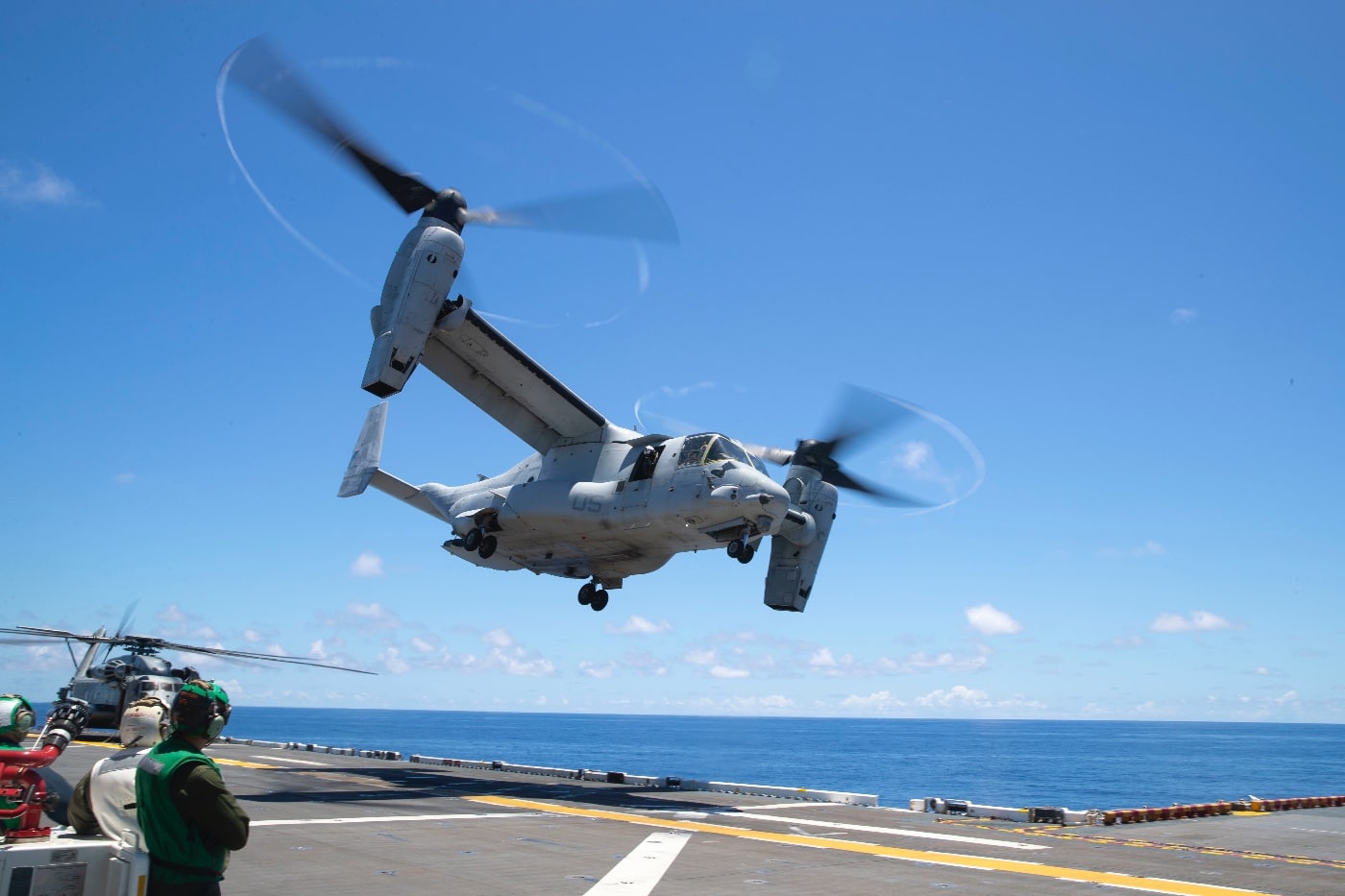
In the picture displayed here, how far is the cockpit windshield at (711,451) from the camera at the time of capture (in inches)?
874

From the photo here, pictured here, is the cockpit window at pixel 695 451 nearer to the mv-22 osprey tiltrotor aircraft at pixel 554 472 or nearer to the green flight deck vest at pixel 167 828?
the mv-22 osprey tiltrotor aircraft at pixel 554 472

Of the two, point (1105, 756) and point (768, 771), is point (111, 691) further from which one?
point (1105, 756)

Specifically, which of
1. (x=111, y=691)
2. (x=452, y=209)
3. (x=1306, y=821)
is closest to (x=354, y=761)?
(x=111, y=691)

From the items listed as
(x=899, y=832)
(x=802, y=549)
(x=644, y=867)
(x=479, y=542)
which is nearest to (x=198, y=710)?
(x=644, y=867)

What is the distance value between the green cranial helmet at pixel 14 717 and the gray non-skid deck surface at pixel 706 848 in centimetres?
502

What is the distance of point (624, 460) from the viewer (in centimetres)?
2384

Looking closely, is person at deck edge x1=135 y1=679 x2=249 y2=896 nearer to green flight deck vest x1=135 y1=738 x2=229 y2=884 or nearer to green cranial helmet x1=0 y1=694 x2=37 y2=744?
green flight deck vest x1=135 y1=738 x2=229 y2=884

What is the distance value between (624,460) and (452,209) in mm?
7108

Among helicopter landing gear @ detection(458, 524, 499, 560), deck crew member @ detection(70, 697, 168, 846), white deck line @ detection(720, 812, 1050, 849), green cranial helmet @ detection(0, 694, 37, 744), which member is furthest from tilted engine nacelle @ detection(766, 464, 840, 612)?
deck crew member @ detection(70, 697, 168, 846)

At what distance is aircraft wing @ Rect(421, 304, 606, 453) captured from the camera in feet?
77.9

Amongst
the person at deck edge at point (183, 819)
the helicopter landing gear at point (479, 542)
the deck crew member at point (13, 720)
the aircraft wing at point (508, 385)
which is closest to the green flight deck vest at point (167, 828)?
the person at deck edge at point (183, 819)

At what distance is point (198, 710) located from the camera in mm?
4562

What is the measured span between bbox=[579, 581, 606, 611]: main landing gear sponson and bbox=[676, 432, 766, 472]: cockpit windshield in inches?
272

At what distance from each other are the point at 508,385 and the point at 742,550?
7.41 m
